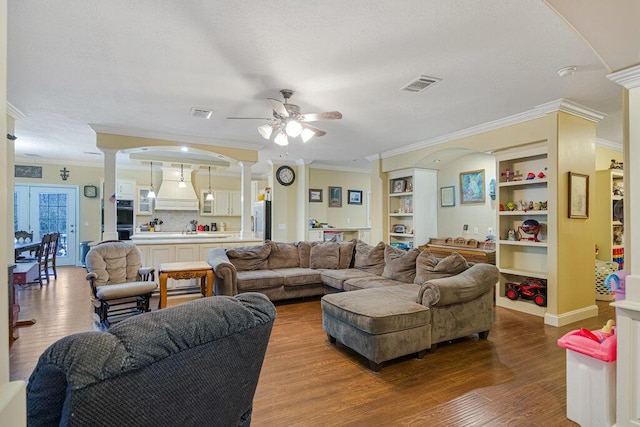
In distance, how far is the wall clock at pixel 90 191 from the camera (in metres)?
8.20

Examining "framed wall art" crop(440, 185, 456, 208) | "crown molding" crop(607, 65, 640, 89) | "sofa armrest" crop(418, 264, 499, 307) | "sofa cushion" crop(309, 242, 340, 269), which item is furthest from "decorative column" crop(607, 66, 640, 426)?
"framed wall art" crop(440, 185, 456, 208)

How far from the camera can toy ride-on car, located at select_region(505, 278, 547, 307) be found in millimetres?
4109

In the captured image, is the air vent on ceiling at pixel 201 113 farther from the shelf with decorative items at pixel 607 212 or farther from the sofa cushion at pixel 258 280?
the shelf with decorative items at pixel 607 212

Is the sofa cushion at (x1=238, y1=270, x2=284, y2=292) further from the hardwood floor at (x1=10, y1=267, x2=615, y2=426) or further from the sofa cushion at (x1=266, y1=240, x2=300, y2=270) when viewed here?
the hardwood floor at (x1=10, y1=267, x2=615, y2=426)

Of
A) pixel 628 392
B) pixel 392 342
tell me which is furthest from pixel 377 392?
pixel 628 392

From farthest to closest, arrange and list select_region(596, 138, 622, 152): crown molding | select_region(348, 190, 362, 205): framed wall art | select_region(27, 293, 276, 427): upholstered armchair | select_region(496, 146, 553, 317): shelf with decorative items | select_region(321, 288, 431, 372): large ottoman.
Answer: select_region(348, 190, 362, 205): framed wall art, select_region(596, 138, 622, 152): crown molding, select_region(496, 146, 553, 317): shelf with decorative items, select_region(321, 288, 431, 372): large ottoman, select_region(27, 293, 276, 427): upholstered armchair

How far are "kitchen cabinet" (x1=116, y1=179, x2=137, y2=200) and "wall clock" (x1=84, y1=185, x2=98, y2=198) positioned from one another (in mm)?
775

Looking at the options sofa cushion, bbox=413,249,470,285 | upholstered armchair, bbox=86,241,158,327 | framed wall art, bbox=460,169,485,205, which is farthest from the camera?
framed wall art, bbox=460,169,485,205

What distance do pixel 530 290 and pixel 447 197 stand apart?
8.62 feet

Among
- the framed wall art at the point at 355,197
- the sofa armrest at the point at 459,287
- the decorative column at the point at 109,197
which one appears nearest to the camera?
the sofa armrest at the point at 459,287

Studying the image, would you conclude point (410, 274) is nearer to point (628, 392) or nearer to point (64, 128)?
point (628, 392)

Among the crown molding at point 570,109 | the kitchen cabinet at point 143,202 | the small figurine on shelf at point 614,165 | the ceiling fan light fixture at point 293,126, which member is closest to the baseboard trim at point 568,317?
the crown molding at point 570,109

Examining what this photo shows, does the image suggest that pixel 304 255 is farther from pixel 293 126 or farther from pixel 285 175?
pixel 285 175

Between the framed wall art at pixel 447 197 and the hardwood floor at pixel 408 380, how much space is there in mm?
2924
